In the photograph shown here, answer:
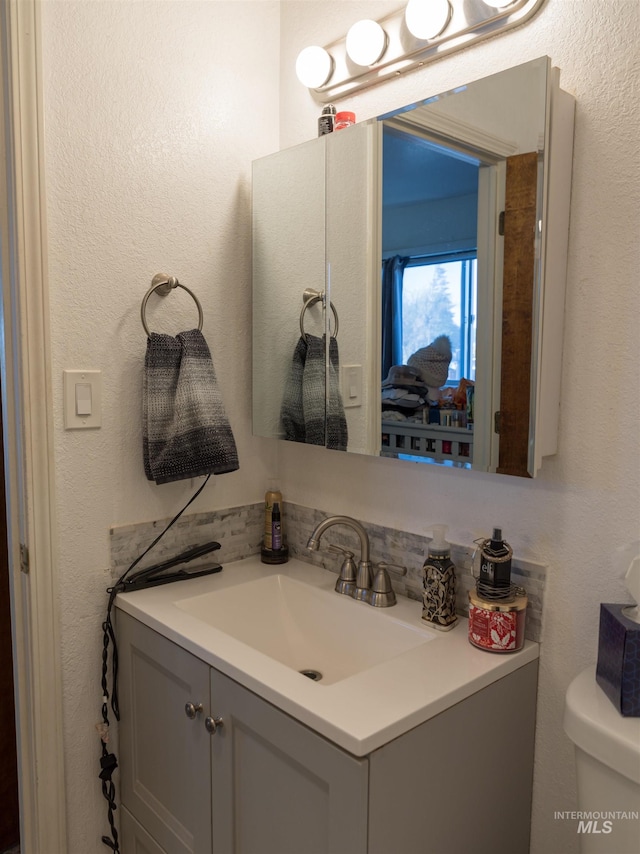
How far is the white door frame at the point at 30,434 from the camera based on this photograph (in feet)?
3.86

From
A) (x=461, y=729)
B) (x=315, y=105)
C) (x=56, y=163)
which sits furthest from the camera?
(x=315, y=105)

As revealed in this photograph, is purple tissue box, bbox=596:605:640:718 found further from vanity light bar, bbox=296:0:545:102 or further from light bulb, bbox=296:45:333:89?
light bulb, bbox=296:45:333:89

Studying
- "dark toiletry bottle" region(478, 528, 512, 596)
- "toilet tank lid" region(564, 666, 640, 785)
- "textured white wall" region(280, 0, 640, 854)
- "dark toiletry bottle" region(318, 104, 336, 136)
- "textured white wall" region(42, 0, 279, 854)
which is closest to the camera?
"toilet tank lid" region(564, 666, 640, 785)

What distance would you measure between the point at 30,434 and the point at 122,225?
1.59ft

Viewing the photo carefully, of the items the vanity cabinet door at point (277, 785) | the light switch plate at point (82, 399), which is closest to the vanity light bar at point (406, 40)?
the light switch plate at point (82, 399)

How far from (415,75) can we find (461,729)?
1249mm

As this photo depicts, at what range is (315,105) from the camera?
151cm

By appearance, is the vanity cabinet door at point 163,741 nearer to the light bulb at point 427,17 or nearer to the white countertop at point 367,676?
the white countertop at point 367,676

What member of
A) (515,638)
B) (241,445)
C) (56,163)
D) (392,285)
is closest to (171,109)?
(56,163)

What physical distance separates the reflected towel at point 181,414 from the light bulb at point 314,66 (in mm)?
647

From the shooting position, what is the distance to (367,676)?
1.00 meters

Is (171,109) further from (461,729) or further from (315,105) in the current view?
(461,729)

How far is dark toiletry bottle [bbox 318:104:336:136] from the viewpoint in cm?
137

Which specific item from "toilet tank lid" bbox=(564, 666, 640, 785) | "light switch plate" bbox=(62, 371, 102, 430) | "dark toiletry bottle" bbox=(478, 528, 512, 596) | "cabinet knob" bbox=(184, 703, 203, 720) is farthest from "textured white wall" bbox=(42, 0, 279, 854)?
"toilet tank lid" bbox=(564, 666, 640, 785)
